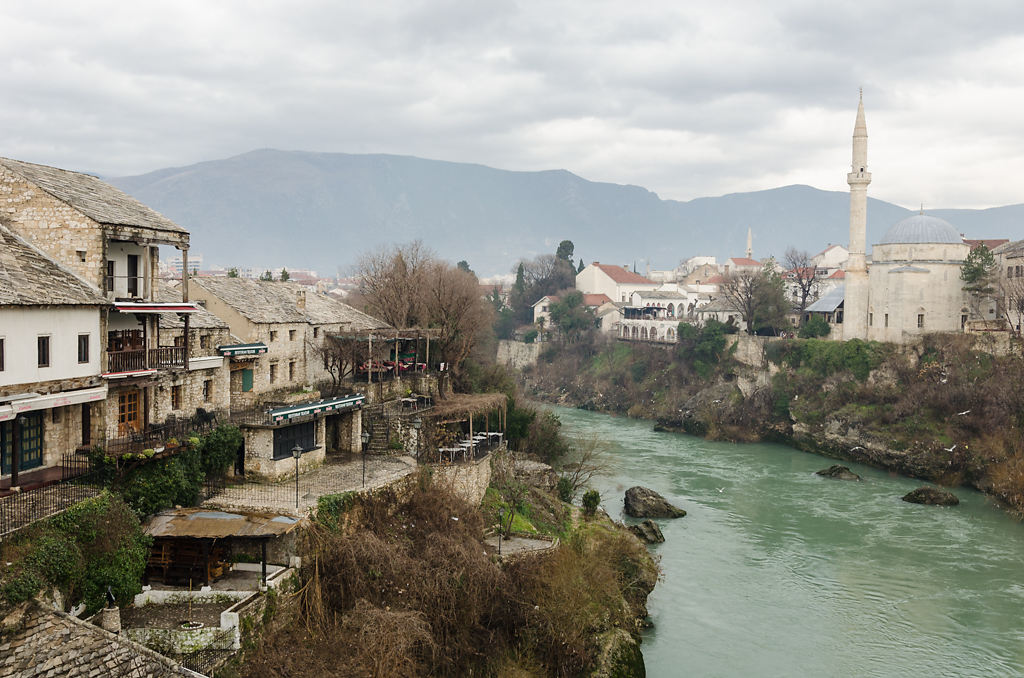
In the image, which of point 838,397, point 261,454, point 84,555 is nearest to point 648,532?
point 261,454

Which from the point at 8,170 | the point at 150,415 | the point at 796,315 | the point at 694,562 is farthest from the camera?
the point at 796,315

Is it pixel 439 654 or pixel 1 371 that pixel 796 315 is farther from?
pixel 1 371

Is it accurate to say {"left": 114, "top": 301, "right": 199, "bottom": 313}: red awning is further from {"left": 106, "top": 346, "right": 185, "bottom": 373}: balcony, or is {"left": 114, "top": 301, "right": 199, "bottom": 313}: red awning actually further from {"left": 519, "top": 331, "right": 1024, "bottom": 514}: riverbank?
{"left": 519, "top": 331, "right": 1024, "bottom": 514}: riverbank

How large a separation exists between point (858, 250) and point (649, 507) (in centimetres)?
3785

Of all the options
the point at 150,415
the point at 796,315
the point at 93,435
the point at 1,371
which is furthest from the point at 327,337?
the point at 796,315

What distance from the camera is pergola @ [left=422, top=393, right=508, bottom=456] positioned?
31250mm

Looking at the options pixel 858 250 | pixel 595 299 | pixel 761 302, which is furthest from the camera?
pixel 595 299

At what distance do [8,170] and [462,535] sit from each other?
15070 millimetres

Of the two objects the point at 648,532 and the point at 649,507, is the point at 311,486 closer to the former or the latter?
the point at 648,532

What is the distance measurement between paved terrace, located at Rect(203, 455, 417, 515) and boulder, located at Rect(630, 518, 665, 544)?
10941 millimetres

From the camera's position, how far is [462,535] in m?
23.6

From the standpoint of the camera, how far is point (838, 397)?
2303 inches

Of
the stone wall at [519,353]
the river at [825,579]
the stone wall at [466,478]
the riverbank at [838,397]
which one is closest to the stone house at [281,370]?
the stone wall at [466,478]

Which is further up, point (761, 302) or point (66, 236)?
point (66, 236)
